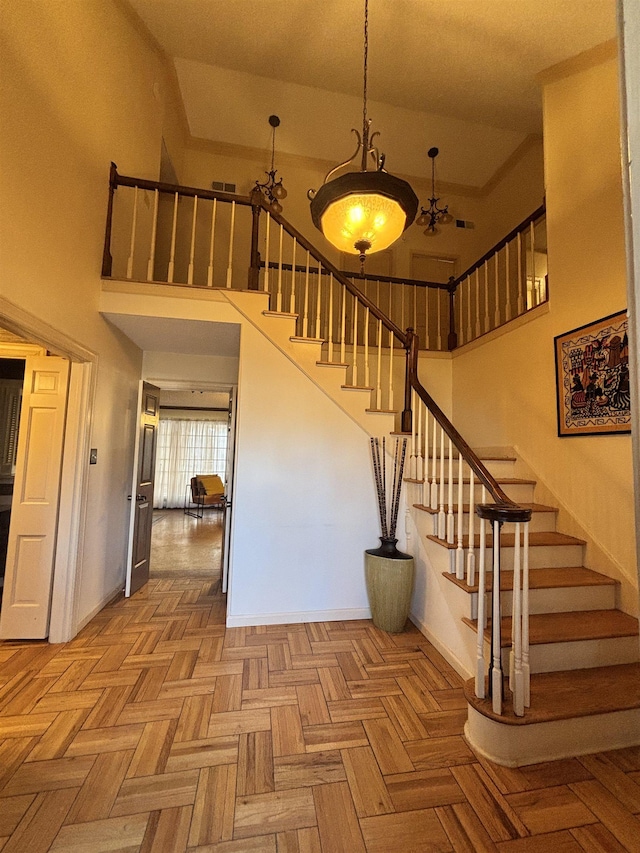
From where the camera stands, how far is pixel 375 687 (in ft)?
7.45

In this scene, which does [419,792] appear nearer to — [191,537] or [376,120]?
[191,537]

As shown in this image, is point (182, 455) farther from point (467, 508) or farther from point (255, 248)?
point (467, 508)

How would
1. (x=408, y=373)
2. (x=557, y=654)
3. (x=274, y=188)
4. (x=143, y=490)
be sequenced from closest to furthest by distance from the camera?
(x=557, y=654) < (x=408, y=373) < (x=143, y=490) < (x=274, y=188)

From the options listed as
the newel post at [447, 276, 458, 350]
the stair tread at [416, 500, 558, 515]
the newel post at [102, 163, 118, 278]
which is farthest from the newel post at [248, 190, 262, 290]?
the newel post at [447, 276, 458, 350]

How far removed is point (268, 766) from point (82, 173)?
12.2ft

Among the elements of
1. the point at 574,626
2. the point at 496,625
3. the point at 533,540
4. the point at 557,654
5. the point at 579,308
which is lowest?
the point at 557,654

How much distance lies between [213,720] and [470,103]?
6.13 meters

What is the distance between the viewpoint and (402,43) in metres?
3.58

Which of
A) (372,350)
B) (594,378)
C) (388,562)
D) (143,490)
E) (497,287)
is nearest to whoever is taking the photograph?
(594,378)

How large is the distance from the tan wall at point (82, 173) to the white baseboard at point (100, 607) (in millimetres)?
59

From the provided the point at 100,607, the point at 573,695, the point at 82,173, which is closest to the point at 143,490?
the point at 100,607

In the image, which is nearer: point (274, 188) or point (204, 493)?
point (274, 188)

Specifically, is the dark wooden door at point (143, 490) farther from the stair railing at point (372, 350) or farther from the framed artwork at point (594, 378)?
the framed artwork at point (594, 378)

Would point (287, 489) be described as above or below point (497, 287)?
below
